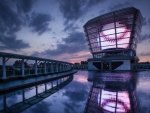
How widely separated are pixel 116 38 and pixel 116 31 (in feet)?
12.1

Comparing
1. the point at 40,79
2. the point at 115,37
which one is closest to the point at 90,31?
the point at 115,37

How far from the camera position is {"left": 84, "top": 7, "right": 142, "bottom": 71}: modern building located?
2217 inches

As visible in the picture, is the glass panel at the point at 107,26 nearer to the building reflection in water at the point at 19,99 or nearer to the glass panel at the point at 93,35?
the glass panel at the point at 93,35

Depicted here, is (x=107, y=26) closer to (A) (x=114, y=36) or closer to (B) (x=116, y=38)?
(A) (x=114, y=36)

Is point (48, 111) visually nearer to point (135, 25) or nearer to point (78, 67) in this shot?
point (135, 25)

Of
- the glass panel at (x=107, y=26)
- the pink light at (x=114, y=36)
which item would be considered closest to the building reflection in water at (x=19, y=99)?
the pink light at (x=114, y=36)

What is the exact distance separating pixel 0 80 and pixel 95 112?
10806 millimetres

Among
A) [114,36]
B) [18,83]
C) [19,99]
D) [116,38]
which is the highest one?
[114,36]

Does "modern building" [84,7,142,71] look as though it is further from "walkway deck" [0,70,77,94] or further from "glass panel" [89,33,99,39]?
"walkway deck" [0,70,77,94]

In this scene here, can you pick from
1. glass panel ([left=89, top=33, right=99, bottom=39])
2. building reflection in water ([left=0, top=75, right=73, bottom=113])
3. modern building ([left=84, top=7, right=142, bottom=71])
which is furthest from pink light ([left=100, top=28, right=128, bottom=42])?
building reflection in water ([left=0, top=75, right=73, bottom=113])

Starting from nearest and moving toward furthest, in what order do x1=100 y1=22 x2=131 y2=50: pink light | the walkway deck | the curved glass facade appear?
the walkway deck, the curved glass facade, x1=100 y1=22 x2=131 y2=50: pink light

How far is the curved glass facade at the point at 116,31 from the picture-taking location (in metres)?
57.6

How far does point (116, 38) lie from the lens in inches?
2366

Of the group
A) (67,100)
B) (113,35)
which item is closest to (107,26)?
(113,35)
